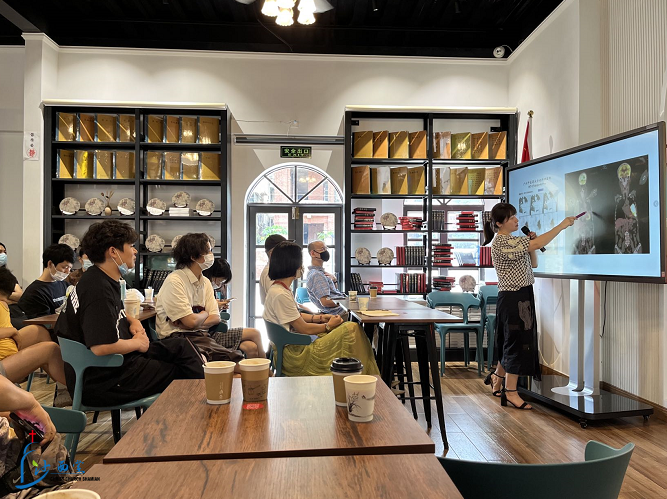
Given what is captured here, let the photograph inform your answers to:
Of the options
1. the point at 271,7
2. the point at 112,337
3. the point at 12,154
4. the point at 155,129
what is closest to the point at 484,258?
the point at 271,7

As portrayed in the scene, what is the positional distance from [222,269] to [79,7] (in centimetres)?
396

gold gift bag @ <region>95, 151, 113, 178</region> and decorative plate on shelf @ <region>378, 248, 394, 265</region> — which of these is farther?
decorative plate on shelf @ <region>378, 248, 394, 265</region>

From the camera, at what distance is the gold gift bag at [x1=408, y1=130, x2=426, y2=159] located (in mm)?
6664

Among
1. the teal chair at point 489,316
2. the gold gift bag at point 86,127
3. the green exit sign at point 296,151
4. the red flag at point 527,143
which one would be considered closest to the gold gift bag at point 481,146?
the red flag at point 527,143

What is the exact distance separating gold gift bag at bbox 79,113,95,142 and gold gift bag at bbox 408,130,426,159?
4.06 m

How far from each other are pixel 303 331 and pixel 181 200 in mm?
3698

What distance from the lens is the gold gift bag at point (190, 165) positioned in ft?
21.7

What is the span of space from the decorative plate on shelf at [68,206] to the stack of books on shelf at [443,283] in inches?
184

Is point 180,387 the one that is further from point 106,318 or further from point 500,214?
point 500,214

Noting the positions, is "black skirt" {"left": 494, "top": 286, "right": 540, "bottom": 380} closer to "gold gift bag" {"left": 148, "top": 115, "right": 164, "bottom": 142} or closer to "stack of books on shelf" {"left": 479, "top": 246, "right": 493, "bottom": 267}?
"stack of books on shelf" {"left": 479, "top": 246, "right": 493, "bottom": 267}

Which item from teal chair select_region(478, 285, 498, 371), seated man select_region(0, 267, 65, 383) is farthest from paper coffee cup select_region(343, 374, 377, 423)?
teal chair select_region(478, 285, 498, 371)

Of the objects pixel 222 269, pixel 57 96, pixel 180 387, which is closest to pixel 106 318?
pixel 180 387

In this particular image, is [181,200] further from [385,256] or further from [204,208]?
[385,256]

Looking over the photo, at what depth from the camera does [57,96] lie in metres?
6.73
